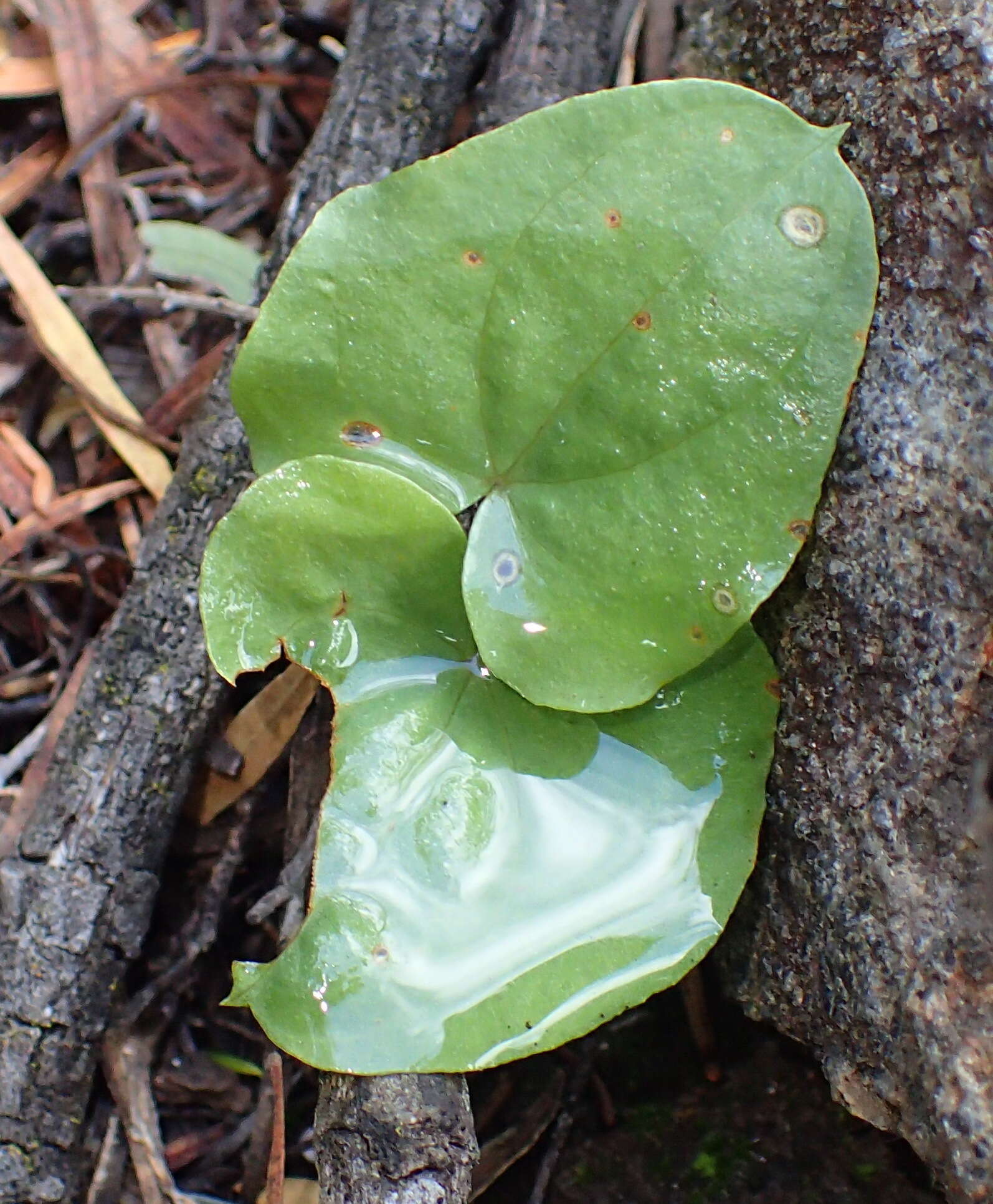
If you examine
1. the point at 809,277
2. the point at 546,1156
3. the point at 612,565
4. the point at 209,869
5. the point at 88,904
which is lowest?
the point at 546,1156

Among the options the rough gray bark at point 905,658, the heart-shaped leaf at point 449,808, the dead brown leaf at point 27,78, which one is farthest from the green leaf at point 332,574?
the dead brown leaf at point 27,78

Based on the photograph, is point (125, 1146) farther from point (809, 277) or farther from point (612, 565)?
point (809, 277)

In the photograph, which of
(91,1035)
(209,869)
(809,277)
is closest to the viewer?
(809,277)

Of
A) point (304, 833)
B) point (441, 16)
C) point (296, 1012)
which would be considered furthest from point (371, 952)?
point (441, 16)

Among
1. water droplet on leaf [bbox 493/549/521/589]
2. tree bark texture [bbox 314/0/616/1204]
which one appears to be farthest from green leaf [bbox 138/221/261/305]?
tree bark texture [bbox 314/0/616/1204]

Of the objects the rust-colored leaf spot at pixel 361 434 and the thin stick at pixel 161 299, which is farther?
the thin stick at pixel 161 299

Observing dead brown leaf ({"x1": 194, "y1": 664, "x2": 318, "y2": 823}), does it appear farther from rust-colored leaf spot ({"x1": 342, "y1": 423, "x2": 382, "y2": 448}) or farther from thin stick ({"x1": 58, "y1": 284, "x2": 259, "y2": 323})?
thin stick ({"x1": 58, "y1": 284, "x2": 259, "y2": 323})

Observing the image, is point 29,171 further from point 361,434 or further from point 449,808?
point 449,808

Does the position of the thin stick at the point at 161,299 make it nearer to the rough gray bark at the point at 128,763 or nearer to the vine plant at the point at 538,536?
the rough gray bark at the point at 128,763
